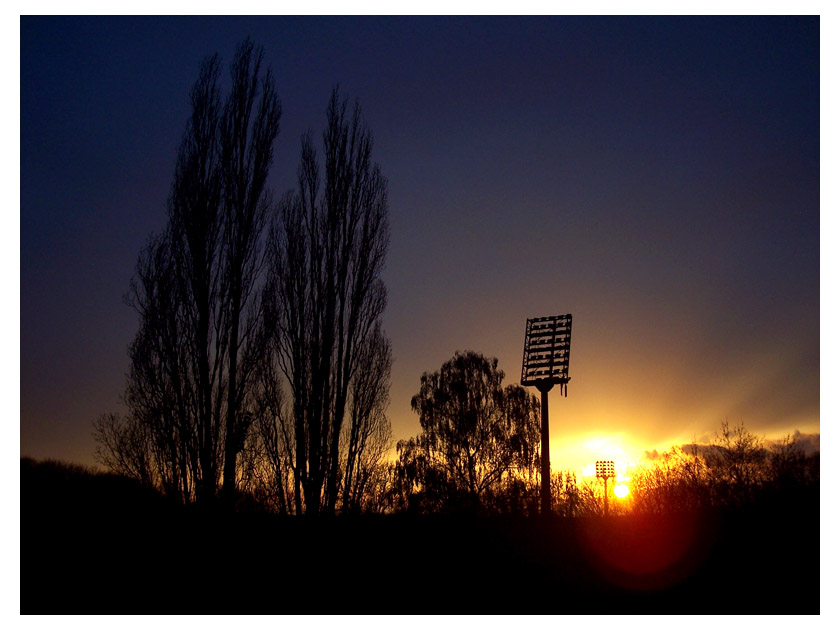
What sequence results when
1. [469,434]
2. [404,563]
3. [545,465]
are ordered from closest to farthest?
[404,563]
[545,465]
[469,434]

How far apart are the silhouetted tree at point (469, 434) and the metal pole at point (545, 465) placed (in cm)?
694

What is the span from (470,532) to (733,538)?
12.6 ft

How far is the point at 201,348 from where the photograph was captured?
1243cm

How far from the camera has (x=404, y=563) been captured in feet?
28.9

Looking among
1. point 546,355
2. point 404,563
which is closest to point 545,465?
point 546,355

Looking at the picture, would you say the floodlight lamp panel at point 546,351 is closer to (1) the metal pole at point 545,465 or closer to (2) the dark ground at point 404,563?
(1) the metal pole at point 545,465

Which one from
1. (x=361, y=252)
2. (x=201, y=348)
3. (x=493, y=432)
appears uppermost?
(x=361, y=252)

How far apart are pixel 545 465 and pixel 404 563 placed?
10890 mm

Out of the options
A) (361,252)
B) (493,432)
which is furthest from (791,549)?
(493,432)

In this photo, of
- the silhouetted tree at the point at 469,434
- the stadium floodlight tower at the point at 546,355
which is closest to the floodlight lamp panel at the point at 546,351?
the stadium floodlight tower at the point at 546,355

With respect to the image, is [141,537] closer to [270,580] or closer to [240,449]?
[270,580]

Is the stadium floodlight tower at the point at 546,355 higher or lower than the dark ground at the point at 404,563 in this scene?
higher

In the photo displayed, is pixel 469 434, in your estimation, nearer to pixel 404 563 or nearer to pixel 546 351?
pixel 546 351

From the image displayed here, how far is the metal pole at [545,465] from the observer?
13.0 meters
